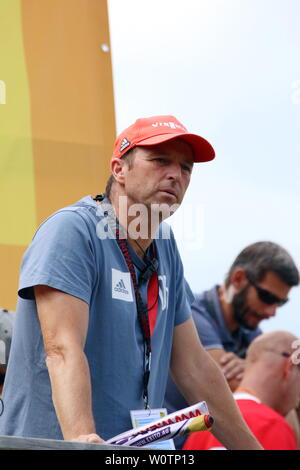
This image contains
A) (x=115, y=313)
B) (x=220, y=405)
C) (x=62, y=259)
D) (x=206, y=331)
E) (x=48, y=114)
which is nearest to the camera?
(x=62, y=259)

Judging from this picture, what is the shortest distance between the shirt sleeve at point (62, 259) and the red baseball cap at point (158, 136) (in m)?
0.39

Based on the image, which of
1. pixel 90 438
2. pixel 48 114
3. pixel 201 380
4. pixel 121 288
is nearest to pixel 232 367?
pixel 201 380

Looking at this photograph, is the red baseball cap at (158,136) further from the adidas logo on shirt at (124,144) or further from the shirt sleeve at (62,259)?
the shirt sleeve at (62,259)

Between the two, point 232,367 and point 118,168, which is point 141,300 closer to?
point 118,168

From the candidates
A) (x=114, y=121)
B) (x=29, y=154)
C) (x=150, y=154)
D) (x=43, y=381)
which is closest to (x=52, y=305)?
(x=43, y=381)

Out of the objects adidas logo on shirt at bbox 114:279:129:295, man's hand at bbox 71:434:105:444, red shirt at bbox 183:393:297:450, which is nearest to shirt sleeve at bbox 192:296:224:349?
red shirt at bbox 183:393:297:450

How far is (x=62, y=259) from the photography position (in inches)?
106

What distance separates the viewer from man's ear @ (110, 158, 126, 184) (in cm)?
311

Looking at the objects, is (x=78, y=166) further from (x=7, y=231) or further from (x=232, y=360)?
(x=232, y=360)

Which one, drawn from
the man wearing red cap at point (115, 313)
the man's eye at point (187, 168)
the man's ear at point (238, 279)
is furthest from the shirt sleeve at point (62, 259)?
the man's ear at point (238, 279)

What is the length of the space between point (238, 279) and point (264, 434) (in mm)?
1078

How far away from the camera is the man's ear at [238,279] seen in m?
4.78

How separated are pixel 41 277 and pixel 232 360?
2.18 metres

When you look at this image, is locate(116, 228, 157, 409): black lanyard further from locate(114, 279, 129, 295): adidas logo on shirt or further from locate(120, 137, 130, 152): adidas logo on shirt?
locate(120, 137, 130, 152): adidas logo on shirt
